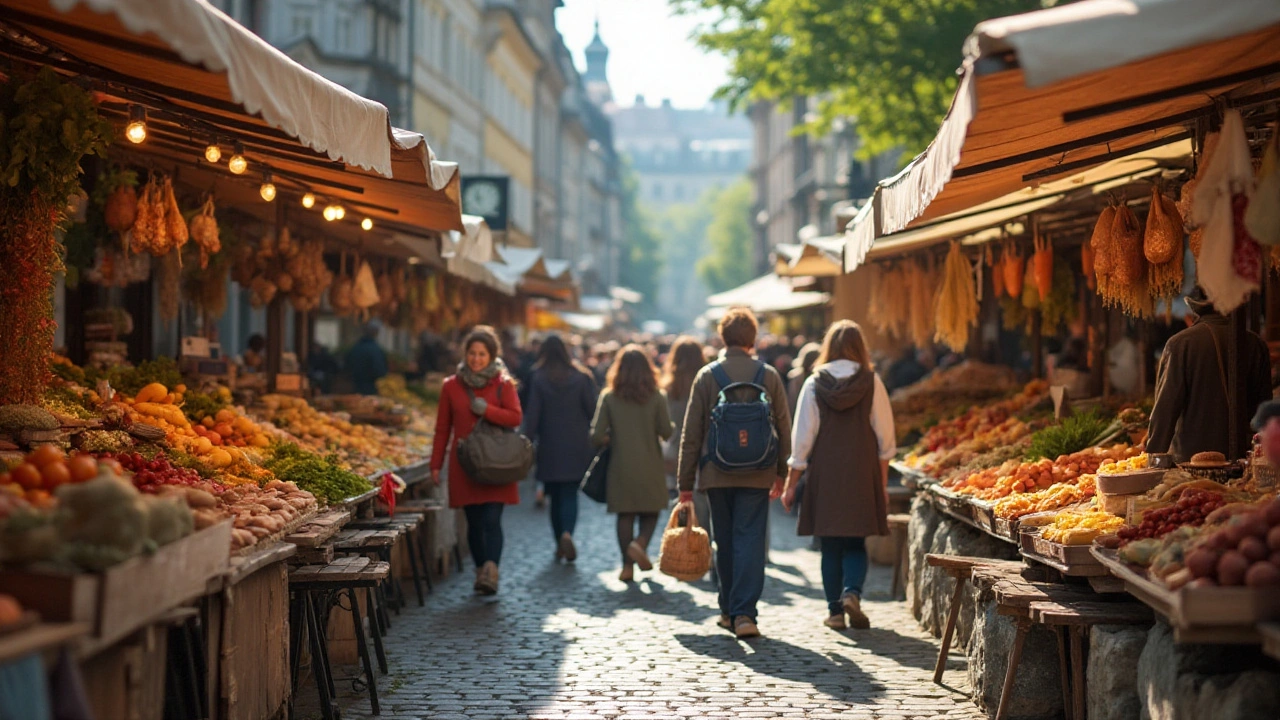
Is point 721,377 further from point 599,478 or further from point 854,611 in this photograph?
Result: point 599,478

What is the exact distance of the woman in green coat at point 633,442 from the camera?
493 inches

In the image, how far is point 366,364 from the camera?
1930 cm

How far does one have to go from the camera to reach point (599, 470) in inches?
500

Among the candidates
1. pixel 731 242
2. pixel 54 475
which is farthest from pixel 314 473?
pixel 731 242

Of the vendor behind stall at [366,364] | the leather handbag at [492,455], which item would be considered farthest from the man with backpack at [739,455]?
the vendor behind stall at [366,364]

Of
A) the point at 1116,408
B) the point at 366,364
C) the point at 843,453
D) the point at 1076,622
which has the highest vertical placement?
the point at 366,364

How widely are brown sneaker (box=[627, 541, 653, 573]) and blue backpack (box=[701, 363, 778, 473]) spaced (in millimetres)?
2472

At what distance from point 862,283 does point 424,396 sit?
6.28 metres

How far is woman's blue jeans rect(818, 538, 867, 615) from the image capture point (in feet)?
33.9

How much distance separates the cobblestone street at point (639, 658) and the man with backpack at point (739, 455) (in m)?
0.50

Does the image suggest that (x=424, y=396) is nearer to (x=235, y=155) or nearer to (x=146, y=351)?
(x=146, y=351)

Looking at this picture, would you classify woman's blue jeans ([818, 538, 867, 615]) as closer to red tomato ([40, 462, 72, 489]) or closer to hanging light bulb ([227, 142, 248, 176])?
hanging light bulb ([227, 142, 248, 176])

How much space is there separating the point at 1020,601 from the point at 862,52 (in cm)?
1483

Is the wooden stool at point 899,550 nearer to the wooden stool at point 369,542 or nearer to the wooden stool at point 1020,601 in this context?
the wooden stool at point 369,542
